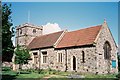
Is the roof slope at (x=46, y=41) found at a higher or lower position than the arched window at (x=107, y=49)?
higher

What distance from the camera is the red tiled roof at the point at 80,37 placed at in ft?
108

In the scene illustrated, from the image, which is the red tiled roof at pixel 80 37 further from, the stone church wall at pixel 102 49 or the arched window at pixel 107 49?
the arched window at pixel 107 49

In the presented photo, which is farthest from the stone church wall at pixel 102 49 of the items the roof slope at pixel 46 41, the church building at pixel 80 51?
the roof slope at pixel 46 41

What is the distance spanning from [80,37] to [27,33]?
17450 mm

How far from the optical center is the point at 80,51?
33000 mm

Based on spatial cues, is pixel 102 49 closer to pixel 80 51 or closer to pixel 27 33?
pixel 80 51

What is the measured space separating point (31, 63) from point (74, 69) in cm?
1246

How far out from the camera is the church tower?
159 feet

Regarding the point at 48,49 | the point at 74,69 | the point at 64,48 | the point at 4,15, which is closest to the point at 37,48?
the point at 48,49

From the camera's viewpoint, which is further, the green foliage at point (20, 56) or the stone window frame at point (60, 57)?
the stone window frame at point (60, 57)

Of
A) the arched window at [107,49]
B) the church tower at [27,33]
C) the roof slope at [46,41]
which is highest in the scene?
the church tower at [27,33]

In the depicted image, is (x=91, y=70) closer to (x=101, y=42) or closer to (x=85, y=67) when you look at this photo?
(x=85, y=67)

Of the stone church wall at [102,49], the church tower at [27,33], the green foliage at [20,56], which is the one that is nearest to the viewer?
the green foliage at [20,56]

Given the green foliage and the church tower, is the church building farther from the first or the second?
the green foliage
